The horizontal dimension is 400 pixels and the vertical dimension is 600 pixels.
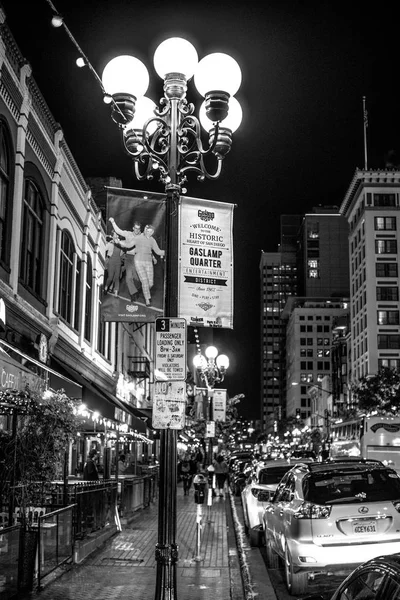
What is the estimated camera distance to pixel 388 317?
96688 mm

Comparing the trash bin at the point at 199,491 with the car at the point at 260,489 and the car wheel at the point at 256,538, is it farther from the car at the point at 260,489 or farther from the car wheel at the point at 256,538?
the car wheel at the point at 256,538

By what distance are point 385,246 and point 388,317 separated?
31.2 feet

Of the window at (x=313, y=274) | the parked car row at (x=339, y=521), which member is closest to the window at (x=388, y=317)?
the parked car row at (x=339, y=521)

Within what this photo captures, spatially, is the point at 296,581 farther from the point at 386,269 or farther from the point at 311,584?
the point at 386,269

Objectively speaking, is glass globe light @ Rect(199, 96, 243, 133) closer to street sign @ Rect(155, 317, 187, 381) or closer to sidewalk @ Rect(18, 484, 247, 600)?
street sign @ Rect(155, 317, 187, 381)

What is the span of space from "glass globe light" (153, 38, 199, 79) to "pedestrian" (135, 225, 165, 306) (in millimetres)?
1996

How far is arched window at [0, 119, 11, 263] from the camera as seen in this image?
62.5ft

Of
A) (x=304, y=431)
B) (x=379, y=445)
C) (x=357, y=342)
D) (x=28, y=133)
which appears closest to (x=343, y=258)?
(x=304, y=431)

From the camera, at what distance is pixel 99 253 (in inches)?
1325

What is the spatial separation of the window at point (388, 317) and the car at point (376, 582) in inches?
3704

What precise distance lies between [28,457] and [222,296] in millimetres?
3494

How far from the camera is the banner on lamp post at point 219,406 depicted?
3098 centimetres

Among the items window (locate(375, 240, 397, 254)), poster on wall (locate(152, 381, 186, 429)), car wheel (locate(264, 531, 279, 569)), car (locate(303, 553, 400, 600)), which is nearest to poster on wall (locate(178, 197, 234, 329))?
poster on wall (locate(152, 381, 186, 429))

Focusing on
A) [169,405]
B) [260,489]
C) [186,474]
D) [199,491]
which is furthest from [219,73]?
[186,474]
